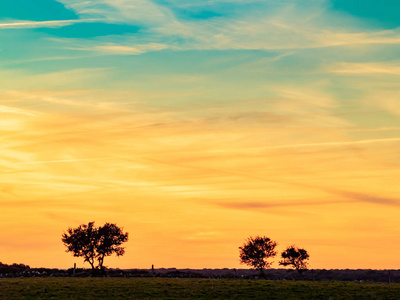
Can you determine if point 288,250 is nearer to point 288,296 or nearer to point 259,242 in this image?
point 259,242

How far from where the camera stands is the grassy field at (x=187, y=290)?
2958 inches

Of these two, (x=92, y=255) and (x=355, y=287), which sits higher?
(x=92, y=255)

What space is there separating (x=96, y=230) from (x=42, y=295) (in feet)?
141

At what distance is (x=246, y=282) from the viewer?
284 ft

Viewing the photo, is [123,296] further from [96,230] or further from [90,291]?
[96,230]

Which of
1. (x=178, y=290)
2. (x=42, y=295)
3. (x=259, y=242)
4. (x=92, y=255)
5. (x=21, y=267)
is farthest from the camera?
(x=21, y=267)

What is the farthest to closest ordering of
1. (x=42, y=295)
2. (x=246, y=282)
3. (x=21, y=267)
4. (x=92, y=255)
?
(x=21, y=267) → (x=92, y=255) → (x=246, y=282) → (x=42, y=295)

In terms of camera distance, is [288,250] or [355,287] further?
[288,250]

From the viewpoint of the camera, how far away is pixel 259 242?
124m

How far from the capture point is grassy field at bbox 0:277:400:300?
246ft

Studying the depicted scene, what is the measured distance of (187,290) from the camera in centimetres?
7862

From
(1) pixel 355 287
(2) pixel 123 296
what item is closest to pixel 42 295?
(2) pixel 123 296

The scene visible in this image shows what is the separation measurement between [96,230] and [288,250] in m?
42.1

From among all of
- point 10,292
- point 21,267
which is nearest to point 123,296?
point 10,292
